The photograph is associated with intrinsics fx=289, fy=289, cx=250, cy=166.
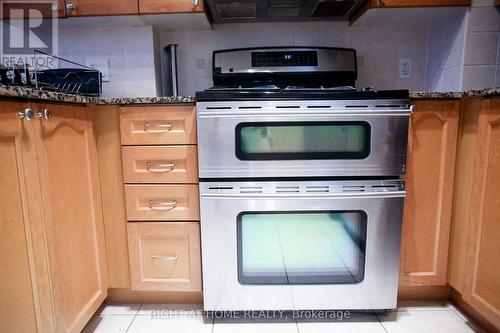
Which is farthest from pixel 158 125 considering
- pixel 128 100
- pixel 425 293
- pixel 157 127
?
pixel 425 293

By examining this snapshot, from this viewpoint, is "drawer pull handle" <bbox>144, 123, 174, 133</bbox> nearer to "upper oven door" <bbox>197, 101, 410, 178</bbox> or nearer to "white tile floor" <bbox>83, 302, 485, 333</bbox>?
"upper oven door" <bbox>197, 101, 410, 178</bbox>

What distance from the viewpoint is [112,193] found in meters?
1.13

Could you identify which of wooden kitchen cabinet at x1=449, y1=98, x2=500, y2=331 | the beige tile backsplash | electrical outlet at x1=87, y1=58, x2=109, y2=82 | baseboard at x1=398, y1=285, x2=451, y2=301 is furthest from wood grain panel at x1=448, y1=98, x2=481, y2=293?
electrical outlet at x1=87, y1=58, x2=109, y2=82

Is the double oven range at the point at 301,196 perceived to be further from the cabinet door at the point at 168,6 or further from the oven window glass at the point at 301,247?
the cabinet door at the point at 168,6

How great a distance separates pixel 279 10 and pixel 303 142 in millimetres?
771

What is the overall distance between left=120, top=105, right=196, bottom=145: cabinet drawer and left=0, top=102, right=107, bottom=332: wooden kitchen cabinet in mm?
135

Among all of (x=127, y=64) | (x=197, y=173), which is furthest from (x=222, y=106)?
(x=127, y=64)

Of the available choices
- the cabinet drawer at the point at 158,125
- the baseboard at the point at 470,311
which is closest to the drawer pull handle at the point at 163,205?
the cabinet drawer at the point at 158,125

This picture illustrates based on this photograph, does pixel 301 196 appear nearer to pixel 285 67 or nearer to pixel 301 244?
pixel 301 244

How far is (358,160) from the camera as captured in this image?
1055 millimetres

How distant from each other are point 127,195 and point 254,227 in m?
0.51

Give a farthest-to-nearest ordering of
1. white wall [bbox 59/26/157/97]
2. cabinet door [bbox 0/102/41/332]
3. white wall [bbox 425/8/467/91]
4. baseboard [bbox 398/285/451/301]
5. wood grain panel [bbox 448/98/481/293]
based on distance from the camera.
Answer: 1. white wall [bbox 59/26/157/97]
2. white wall [bbox 425/8/467/91]
3. baseboard [bbox 398/285/451/301]
4. wood grain panel [bbox 448/98/481/293]
5. cabinet door [bbox 0/102/41/332]

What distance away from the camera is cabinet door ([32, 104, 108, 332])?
32.8 inches

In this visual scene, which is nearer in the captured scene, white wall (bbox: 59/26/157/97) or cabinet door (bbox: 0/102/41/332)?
cabinet door (bbox: 0/102/41/332)
